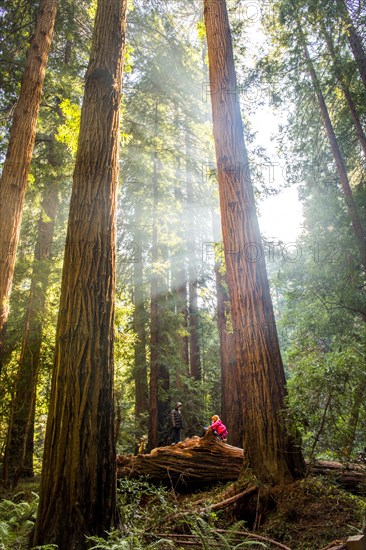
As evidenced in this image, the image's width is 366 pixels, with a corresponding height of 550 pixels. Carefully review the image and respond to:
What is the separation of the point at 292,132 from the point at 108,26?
408 inches

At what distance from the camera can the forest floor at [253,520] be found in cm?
295

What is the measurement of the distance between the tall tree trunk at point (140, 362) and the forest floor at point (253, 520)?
10749 mm

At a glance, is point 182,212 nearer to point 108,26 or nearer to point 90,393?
point 108,26

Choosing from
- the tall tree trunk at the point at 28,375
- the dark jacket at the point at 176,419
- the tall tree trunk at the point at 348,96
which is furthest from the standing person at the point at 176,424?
the tall tree trunk at the point at 348,96

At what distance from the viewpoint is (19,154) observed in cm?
727

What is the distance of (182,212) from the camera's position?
1816 cm

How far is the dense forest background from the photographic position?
26.1ft

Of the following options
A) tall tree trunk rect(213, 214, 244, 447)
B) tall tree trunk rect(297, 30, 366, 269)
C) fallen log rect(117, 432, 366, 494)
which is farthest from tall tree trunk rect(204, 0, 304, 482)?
tall tree trunk rect(297, 30, 366, 269)

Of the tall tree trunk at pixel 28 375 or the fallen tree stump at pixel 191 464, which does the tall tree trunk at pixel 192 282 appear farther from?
the fallen tree stump at pixel 191 464

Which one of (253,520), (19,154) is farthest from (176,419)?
(19,154)

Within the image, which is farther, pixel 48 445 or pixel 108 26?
pixel 108 26

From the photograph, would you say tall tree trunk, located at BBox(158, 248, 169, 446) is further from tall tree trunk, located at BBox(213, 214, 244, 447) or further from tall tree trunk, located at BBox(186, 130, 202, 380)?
tall tree trunk, located at BBox(186, 130, 202, 380)

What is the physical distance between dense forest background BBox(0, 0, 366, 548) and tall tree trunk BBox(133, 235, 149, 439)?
0.20 feet

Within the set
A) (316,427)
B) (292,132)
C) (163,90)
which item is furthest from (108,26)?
(163,90)
